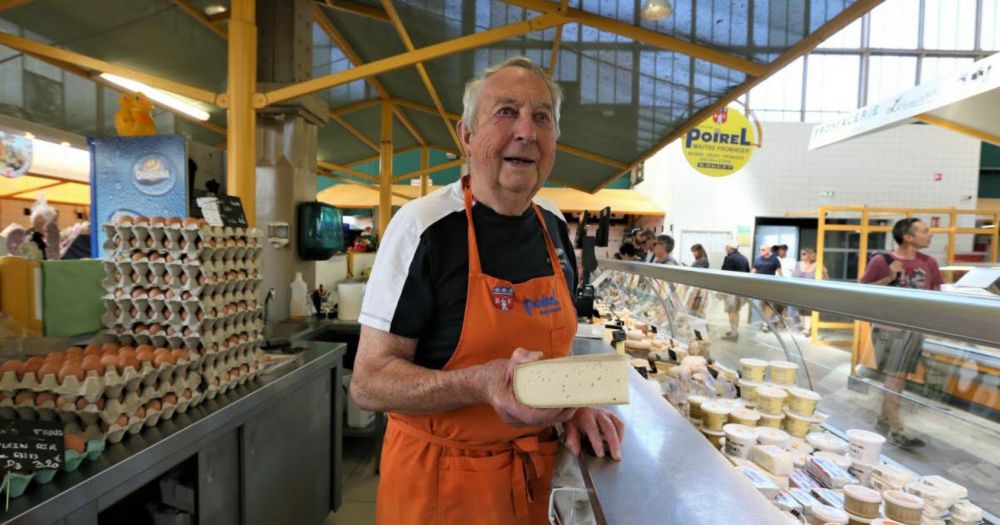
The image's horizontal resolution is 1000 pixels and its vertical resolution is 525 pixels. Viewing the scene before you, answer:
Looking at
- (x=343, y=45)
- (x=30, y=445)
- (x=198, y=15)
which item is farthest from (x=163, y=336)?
(x=343, y=45)

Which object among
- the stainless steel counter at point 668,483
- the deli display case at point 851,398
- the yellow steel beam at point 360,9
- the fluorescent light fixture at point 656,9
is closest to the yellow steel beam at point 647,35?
the fluorescent light fixture at point 656,9

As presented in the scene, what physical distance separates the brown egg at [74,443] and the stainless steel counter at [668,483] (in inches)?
55.0

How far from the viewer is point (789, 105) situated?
651 inches

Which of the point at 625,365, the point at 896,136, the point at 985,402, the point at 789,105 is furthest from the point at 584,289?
the point at 789,105

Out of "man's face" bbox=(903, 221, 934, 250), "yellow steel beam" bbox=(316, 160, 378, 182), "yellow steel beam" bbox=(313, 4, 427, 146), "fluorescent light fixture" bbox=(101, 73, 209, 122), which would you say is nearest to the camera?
"fluorescent light fixture" bbox=(101, 73, 209, 122)

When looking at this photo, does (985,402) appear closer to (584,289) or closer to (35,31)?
(584,289)

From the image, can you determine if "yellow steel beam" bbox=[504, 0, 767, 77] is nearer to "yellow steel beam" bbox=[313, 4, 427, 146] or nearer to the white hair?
the white hair

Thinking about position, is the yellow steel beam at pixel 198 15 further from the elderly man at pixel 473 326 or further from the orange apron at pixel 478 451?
the orange apron at pixel 478 451

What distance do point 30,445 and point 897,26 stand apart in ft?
76.0

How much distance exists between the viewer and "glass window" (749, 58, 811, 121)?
16.5m

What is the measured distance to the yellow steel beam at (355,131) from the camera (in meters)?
7.85

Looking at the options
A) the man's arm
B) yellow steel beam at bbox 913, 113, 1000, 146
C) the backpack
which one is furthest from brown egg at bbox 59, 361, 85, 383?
yellow steel beam at bbox 913, 113, 1000, 146

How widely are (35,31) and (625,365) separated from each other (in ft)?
19.7

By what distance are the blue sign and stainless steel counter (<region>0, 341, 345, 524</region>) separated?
1.24m
